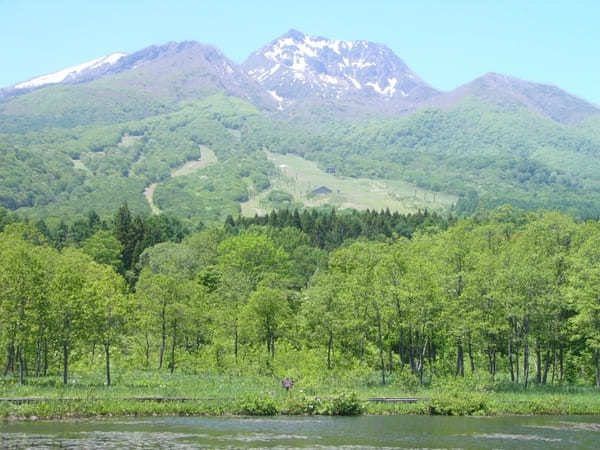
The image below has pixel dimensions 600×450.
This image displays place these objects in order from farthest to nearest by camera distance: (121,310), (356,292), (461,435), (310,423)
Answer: (356,292)
(121,310)
(310,423)
(461,435)

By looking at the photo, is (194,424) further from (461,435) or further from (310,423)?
(461,435)

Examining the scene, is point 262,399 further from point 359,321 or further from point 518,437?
point 359,321

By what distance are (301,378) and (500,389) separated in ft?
55.3

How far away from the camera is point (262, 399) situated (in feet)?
163

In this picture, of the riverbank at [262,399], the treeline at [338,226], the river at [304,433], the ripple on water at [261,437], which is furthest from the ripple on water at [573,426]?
the treeline at [338,226]

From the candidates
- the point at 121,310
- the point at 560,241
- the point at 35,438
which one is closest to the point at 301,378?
the point at 121,310

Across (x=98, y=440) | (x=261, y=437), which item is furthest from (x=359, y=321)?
(x=98, y=440)

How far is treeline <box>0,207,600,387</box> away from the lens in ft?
190

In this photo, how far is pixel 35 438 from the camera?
124 feet

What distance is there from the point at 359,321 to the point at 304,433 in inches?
1075

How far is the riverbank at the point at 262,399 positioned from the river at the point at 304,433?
1742 mm

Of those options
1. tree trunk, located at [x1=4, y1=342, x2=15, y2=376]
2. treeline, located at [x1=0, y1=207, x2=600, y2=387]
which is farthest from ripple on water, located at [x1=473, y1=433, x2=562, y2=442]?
tree trunk, located at [x1=4, y1=342, x2=15, y2=376]

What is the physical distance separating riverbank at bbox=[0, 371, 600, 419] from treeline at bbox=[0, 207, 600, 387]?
9.93 feet

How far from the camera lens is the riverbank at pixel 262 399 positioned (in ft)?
155
